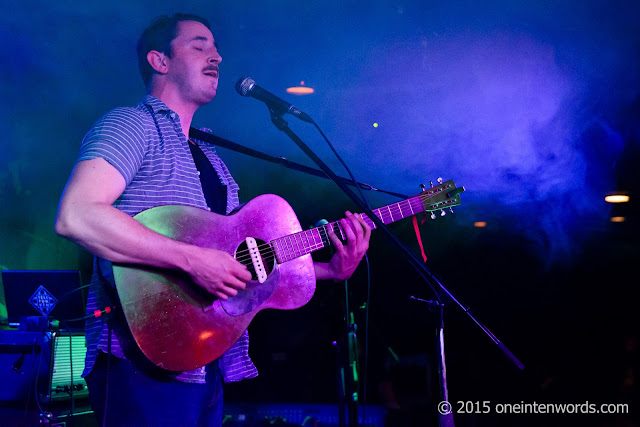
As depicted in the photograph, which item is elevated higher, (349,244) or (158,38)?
(158,38)

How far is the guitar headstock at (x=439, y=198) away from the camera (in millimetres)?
2604

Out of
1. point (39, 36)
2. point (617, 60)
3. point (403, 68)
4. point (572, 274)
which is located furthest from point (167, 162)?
point (572, 274)

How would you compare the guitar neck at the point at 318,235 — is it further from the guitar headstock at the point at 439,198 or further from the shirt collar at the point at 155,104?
the shirt collar at the point at 155,104

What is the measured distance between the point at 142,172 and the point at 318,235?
2.99ft

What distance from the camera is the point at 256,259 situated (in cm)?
197

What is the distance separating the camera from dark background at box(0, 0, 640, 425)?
3.50 meters

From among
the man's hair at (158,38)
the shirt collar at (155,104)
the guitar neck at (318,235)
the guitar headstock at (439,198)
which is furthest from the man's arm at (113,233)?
the guitar headstock at (439,198)

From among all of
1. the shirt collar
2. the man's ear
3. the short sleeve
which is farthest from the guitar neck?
the man's ear

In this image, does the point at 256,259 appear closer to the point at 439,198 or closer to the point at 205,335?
the point at 205,335

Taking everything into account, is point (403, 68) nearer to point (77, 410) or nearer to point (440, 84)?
point (440, 84)

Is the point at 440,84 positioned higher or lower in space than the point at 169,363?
higher

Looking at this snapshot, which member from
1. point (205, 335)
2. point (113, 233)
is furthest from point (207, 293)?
point (113, 233)

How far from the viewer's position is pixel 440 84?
3.69m

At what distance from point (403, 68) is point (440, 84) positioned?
13.2 inches
